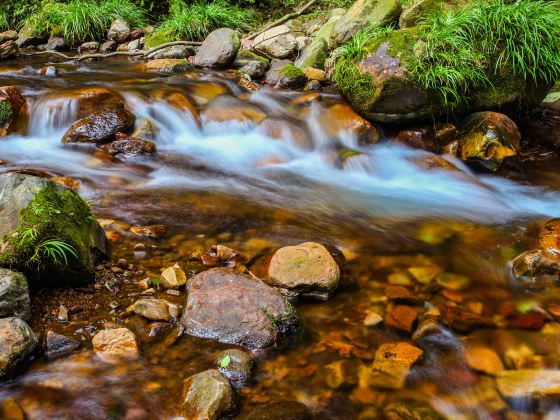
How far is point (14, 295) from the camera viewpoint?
96.1 inches

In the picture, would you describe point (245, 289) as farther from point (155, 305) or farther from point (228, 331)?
point (155, 305)

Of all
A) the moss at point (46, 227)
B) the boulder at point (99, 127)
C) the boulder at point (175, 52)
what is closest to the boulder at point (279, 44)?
the boulder at point (175, 52)

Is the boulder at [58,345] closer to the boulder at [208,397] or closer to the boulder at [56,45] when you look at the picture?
the boulder at [208,397]

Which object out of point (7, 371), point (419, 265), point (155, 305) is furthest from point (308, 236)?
point (7, 371)

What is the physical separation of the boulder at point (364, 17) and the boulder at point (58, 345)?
7.04 metres

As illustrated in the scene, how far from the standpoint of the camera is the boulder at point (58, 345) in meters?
2.41

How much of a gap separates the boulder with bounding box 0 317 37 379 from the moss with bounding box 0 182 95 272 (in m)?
0.48

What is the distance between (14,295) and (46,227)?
459mm

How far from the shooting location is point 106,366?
7.86 feet

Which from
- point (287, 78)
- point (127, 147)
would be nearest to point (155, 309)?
point (127, 147)

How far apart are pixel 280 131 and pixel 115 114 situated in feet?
7.38

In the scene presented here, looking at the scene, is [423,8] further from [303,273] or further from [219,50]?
[303,273]

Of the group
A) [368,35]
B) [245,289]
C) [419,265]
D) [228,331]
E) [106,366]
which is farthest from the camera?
[368,35]

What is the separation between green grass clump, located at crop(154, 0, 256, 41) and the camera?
1088 cm
